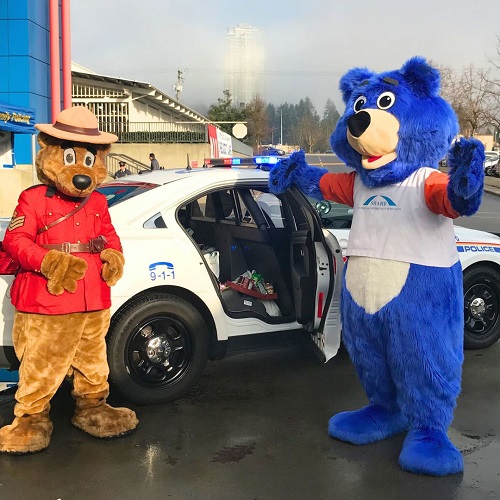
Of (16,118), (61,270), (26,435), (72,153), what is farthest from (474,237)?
(16,118)

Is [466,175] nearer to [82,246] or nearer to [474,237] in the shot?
[82,246]

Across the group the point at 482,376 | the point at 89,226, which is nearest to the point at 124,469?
the point at 89,226

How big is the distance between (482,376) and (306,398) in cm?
154

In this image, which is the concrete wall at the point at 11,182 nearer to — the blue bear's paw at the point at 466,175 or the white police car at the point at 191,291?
the white police car at the point at 191,291

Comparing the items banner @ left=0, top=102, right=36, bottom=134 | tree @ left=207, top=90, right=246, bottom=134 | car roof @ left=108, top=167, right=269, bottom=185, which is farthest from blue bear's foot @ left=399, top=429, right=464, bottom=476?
tree @ left=207, top=90, right=246, bottom=134

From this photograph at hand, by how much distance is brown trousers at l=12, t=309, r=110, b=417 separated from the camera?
11.7 ft

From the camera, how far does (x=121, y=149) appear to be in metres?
29.9

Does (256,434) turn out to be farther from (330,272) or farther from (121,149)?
(121,149)

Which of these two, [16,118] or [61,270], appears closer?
[61,270]

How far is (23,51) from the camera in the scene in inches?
711

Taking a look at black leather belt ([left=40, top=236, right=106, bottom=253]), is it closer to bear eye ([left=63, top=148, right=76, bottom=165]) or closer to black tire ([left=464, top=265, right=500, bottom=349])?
bear eye ([left=63, top=148, right=76, bottom=165])

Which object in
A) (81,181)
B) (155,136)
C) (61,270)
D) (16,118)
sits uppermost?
(155,136)

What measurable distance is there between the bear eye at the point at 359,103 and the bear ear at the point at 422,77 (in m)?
0.26

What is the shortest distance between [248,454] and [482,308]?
2.93 metres
